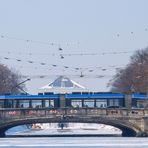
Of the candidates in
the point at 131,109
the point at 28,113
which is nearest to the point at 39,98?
the point at 28,113

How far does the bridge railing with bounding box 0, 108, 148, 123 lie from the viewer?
378 feet

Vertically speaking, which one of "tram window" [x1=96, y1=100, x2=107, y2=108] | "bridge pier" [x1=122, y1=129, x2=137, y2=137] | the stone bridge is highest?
"tram window" [x1=96, y1=100, x2=107, y2=108]

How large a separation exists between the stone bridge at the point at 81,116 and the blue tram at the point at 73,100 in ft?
2.59

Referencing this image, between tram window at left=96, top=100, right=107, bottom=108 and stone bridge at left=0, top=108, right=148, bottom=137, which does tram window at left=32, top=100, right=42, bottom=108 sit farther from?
tram window at left=96, top=100, right=107, bottom=108

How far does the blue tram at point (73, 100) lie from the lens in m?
115

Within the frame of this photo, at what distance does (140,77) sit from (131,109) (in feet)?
101

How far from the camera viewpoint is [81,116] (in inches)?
4564

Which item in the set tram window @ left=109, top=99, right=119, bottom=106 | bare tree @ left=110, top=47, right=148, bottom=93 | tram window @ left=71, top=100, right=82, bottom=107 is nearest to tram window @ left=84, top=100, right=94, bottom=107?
tram window @ left=71, top=100, right=82, bottom=107

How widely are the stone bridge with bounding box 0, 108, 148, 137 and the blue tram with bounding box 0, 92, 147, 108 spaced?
0.79m

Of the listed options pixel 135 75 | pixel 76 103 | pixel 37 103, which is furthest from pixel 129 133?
pixel 135 75

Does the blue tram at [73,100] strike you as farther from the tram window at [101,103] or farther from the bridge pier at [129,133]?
the bridge pier at [129,133]

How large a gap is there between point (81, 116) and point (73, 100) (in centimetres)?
257

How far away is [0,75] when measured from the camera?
15125 centimetres

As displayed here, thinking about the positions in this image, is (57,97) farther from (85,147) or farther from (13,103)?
(85,147)
